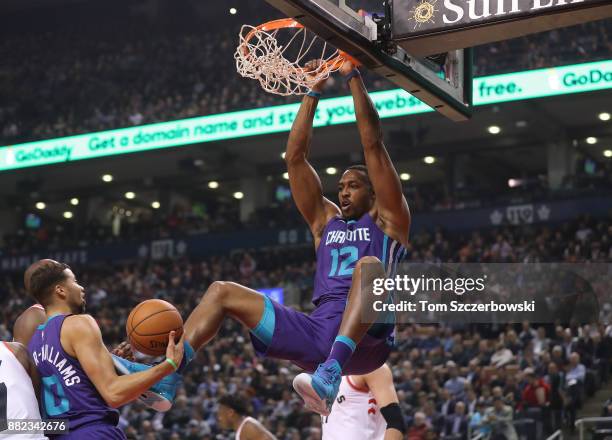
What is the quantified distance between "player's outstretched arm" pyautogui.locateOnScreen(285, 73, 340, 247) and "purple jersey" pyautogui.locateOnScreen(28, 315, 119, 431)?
2078mm

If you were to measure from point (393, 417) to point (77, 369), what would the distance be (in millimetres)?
2947

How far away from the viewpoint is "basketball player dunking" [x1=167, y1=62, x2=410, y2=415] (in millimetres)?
5977

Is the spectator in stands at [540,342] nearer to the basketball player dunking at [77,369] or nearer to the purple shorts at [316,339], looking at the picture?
the purple shorts at [316,339]

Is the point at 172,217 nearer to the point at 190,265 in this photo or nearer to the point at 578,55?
the point at 190,265

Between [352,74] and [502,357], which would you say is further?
[502,357]

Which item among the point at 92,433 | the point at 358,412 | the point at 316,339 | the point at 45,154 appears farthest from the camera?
the point at 45,154

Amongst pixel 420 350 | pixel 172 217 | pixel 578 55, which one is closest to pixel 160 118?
pixel 172 217

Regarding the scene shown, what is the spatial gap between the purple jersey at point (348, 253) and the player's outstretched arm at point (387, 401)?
1.45m

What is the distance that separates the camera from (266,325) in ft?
20.3

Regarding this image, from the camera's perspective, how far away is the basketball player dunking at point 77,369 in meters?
5.30

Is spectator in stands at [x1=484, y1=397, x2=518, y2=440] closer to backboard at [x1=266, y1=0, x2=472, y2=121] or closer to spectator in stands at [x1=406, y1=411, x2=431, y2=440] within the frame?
spectator in stands at [x1=406, y1=411, x2=431, y2=440]

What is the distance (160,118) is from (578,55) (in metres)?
11.9

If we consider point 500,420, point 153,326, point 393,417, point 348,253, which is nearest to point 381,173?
point 348,253

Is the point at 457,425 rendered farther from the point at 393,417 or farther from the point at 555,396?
the point at 393,417
